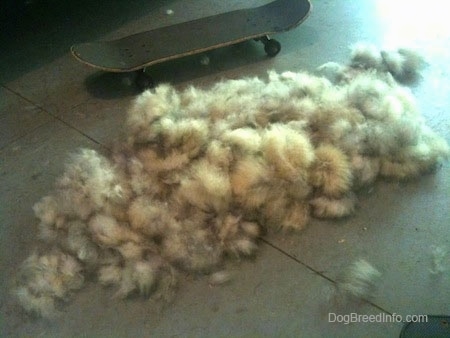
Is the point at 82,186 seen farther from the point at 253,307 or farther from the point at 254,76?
the point at 254,76

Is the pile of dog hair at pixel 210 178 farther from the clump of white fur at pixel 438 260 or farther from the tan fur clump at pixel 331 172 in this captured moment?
the clump of white fur at pixel 438 260

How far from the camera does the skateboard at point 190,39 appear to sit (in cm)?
190

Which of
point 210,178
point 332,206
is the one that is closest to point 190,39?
point 210,178

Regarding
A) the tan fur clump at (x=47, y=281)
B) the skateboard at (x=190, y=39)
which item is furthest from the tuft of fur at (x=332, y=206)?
the skateboard at (x=190, y=39)

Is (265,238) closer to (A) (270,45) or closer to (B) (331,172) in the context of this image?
(B) (331,172)

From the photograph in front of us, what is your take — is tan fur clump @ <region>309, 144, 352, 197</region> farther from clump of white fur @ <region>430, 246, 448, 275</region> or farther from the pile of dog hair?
clump of white fur @ <region>430, 246, 448, 275</region>

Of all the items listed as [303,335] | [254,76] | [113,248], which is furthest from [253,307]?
[254,76]

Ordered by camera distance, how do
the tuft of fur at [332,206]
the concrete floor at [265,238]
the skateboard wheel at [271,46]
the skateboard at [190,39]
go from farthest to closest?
the skateboard wheel at [271,46], the skateboard at [190,39], the tuft of fur at [332,206], the concrete floor at [265,238]

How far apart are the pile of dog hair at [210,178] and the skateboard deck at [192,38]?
0.32m

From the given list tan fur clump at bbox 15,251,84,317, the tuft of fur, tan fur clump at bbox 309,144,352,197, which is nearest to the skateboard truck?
tan fur clump at bbox 309,144,352,197

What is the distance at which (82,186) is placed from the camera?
139 cm

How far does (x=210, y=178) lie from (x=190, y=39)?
86cm

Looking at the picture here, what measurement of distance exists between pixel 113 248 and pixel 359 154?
0.74 meters

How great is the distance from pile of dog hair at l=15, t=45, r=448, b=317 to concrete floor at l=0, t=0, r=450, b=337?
1.9 inches
